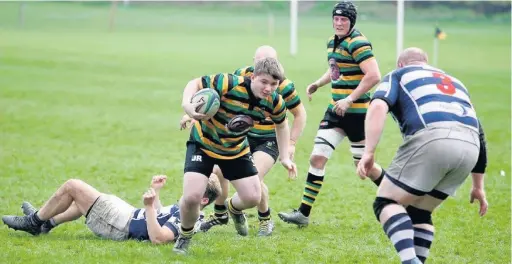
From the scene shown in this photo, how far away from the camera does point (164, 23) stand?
5284cm

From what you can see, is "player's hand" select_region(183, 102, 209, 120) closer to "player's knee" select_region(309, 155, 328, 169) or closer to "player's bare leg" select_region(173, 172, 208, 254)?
"player's bare leg" select_region(173, 172, 208, 254)

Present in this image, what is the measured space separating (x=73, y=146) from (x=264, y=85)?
27.7 feet

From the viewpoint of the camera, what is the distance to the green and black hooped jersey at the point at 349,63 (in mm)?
10125

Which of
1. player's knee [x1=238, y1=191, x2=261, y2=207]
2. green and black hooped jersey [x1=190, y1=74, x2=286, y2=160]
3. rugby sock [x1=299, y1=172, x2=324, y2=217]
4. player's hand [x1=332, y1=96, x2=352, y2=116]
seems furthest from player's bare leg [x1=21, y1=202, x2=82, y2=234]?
player's hand [x1=332, y1=96, x2=352, y2=116]

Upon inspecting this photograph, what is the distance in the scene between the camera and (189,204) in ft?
26.6

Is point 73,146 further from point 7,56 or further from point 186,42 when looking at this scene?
point 186,42

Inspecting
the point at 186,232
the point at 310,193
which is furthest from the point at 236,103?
the point at 310,193

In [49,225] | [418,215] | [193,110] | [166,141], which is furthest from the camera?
[166,141]

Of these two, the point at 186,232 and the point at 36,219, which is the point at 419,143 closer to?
the point at 186,232

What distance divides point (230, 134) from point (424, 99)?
1913 mm

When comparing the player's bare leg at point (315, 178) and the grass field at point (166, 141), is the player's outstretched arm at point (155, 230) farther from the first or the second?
the player's bare leg at point (315, 178)

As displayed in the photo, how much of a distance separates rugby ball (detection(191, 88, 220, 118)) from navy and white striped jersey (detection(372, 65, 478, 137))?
147cm

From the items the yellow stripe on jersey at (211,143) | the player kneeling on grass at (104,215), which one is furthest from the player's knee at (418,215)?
the player kneeling on grass at (104,215)

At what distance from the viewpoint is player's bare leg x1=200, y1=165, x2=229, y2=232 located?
9664mm
